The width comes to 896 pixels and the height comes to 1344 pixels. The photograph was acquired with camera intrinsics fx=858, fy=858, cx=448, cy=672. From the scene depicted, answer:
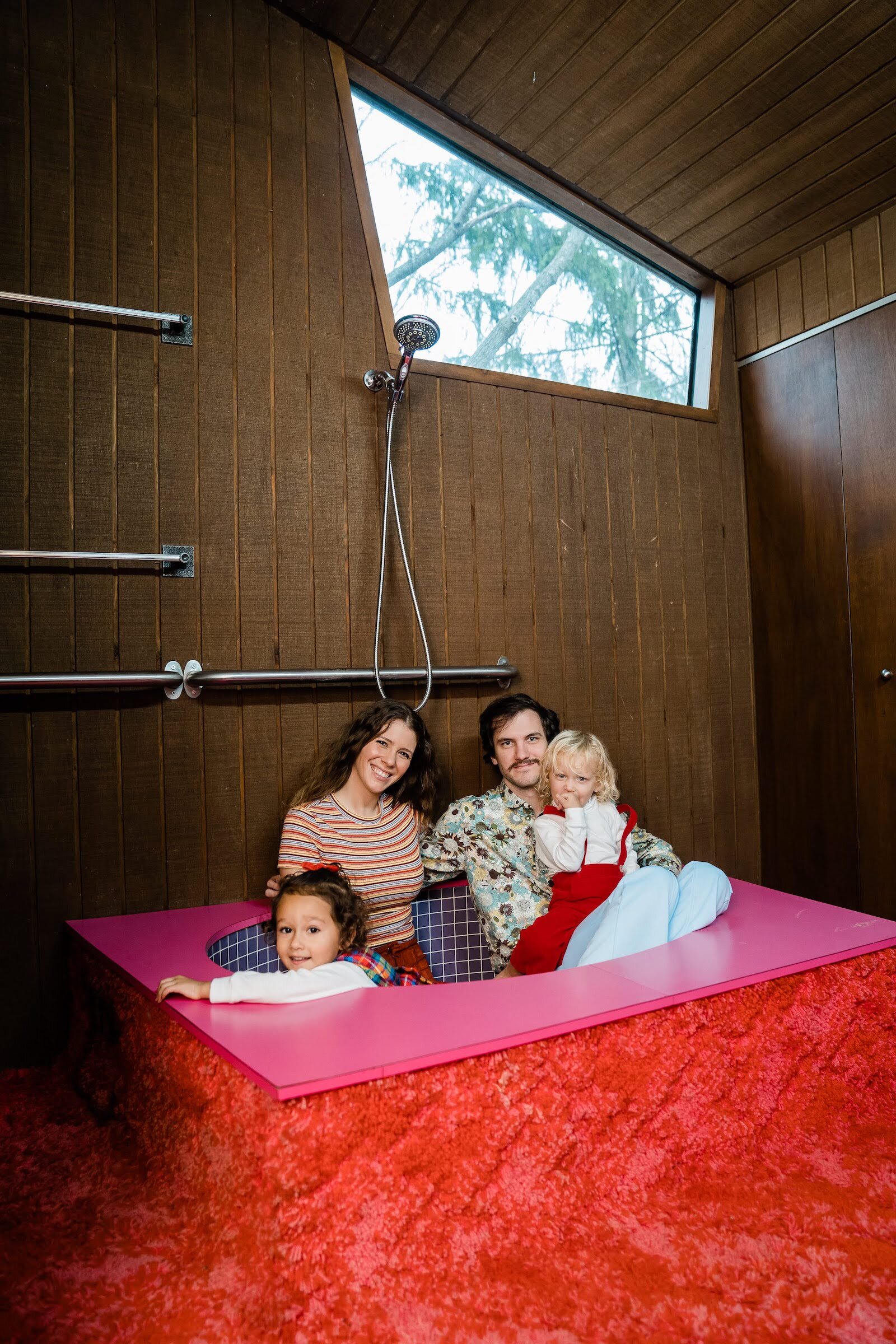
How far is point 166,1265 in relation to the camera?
1.18m

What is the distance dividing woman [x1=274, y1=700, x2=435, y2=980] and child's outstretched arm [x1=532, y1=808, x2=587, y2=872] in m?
0.31

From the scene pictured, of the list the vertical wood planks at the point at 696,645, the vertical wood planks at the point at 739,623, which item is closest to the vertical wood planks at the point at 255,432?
the vertical wood planks at the point at 696,645

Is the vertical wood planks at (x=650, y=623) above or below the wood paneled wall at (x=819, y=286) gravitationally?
below

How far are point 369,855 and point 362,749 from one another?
25cm

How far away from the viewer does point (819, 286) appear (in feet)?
8.46

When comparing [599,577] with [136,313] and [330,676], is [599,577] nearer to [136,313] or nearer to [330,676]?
[330,676]

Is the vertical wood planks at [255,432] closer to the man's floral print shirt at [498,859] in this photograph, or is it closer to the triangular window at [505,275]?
the triangular window at [505,275]

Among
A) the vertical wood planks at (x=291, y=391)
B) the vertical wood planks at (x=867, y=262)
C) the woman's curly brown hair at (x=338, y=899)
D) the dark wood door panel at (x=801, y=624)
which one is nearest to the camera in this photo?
the woman's curly brown hair at (x=338, y=899)

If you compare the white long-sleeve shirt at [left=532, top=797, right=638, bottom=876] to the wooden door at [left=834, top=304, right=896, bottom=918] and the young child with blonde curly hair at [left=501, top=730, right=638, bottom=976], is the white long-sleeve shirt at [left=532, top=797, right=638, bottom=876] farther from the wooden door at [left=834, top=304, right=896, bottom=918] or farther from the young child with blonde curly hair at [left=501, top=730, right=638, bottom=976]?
the wooden door at [left=834, top=304, right=896, bottom=918]

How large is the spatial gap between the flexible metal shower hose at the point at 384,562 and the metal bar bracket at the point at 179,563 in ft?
1.53

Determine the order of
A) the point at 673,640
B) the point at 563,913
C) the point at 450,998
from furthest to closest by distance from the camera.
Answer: the point at 673,640 < the point at 563,913 < the point at 450,998

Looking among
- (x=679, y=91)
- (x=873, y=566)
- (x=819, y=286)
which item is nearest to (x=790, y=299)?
(x=819, y=286)

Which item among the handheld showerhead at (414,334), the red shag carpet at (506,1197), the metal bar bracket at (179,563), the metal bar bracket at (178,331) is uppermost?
the metal bar bracket at (178,331)

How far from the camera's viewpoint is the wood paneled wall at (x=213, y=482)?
6.32ft
